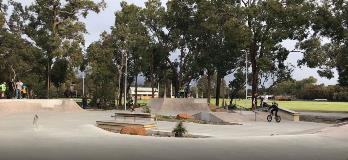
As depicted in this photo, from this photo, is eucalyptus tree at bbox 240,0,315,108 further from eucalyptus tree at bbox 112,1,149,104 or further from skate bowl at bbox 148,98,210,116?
eucalyptus tree at bbox 112,1,149,104

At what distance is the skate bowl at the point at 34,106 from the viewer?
26578mm

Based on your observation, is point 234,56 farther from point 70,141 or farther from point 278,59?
point 70,141

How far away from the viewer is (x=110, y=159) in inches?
386

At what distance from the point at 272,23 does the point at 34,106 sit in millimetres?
20285

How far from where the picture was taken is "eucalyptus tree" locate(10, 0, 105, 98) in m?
41.1

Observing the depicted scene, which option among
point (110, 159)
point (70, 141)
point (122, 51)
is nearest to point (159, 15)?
point (122, 51)

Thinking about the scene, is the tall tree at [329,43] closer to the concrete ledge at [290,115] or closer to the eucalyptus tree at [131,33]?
the concrete ledge at [290,115]

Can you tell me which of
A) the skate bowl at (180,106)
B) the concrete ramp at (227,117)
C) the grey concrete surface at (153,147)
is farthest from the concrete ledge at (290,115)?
the grey concrete surface at (153,147)

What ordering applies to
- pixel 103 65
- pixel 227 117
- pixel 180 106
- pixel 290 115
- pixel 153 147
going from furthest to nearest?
pixel 103 65
pixel 180 106
pixel 290 115
pixel 227 117
pixel 153 147

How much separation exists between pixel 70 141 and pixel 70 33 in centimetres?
2958

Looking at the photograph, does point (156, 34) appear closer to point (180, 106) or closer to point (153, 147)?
point (180, 106)

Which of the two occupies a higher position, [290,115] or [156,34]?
[156,34]

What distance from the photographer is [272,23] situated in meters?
38.6

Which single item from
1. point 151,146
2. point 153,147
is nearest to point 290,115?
point 151,146
